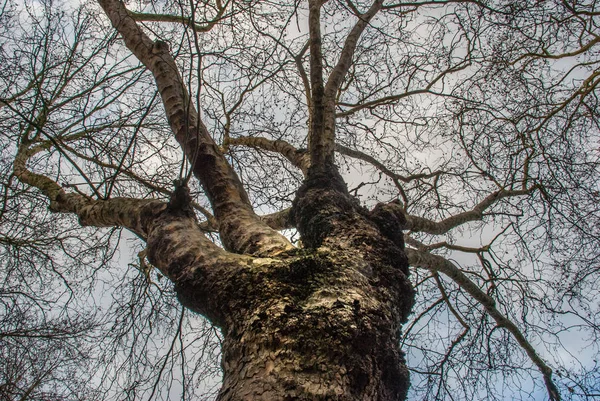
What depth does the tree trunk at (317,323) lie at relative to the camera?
0.93m

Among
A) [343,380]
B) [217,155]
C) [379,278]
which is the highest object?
[217,155]

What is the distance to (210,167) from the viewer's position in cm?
198

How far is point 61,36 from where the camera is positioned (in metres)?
3.82

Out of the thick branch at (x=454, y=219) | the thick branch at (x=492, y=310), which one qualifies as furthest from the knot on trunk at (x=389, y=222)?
the thick branch at (x=492, y=310)

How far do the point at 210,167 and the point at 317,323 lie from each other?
121cm

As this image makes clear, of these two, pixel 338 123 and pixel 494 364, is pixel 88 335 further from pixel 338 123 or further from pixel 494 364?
pixel 494 364

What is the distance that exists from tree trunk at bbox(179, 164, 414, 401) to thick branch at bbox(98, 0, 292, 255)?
295 mm

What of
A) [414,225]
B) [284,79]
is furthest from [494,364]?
[284,79]

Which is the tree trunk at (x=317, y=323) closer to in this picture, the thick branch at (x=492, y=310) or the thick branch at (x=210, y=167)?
the thick branch at (x=210, y=167)

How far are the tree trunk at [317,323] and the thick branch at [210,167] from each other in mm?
295

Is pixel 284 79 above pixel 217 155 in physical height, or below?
above

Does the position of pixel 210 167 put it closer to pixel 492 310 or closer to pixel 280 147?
pixel 280 147

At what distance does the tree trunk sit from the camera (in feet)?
3.05

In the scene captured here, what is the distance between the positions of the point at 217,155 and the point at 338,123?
307cm
